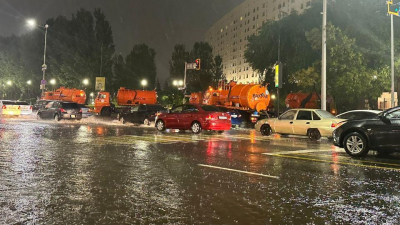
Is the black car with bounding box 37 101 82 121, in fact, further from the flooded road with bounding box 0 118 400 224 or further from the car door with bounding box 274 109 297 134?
the flooded road with bounding box 0 118 400 224

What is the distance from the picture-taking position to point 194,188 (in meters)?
6.79

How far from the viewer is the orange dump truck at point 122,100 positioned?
39.6m

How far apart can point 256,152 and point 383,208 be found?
639 cm

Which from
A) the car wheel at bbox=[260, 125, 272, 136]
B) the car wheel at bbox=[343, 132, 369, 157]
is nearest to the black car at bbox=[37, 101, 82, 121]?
the car wheel at bbox=[260, 125, 272, 136]

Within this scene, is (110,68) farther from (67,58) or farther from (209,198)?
(209,198)

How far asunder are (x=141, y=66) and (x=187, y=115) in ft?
209

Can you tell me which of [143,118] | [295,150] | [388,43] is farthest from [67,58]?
[295,150]

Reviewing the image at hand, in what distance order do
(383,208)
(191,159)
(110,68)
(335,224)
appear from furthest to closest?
(110,68) → (191,159) → (383,208) → (335,224)

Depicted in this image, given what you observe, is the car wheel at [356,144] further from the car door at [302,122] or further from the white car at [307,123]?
the car door at [302,122]

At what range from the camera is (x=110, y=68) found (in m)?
62.8

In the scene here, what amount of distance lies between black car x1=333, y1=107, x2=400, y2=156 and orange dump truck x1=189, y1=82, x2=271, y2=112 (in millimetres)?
15774

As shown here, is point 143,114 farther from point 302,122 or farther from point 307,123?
point 307,123

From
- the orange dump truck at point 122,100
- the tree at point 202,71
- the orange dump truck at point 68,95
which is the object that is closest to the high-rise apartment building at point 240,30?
the tree at point 202,71

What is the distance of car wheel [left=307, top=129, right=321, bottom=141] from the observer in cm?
1674
